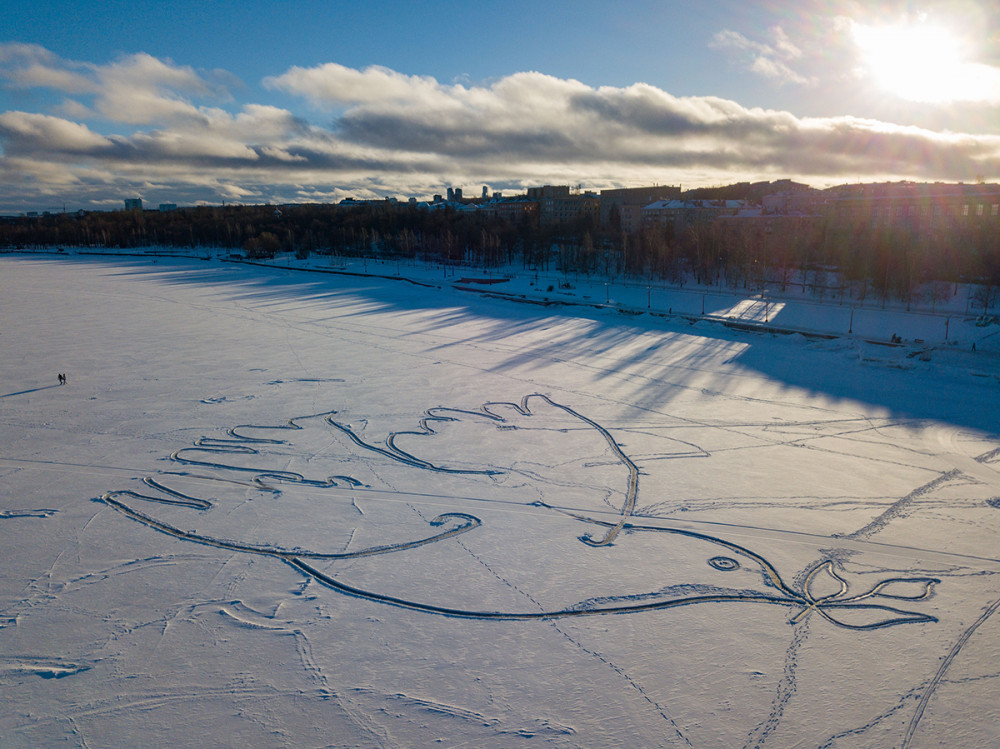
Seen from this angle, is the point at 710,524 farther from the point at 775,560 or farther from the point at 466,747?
the point at 466,747

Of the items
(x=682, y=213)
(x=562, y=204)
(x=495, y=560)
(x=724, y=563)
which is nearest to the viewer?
(x=724, y=563)

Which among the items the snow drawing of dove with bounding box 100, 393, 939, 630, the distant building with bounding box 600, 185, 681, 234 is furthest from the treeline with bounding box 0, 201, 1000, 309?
the snow drawing of dove with bounding box 100, 393, 939, 630

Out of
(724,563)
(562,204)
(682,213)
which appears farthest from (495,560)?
(562,204)

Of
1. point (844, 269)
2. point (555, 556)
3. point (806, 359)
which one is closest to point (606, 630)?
point (555, 556)

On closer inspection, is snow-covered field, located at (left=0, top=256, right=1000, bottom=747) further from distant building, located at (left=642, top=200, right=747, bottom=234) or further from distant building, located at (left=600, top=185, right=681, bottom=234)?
distant building, located at (left=600, top=185, right=681, bottom=234)

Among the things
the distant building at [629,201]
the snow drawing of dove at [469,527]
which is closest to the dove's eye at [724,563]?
the snow drawing of dove at [469,527]

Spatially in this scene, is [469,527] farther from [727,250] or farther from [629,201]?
[629,201]
